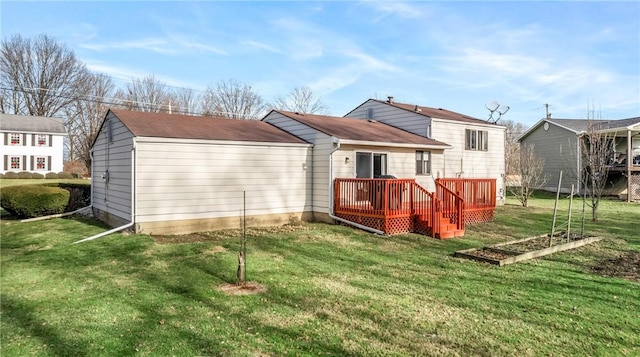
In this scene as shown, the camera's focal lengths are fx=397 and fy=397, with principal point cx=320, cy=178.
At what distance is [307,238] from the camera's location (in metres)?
9.67

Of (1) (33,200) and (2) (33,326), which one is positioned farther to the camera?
(1) (33,200)

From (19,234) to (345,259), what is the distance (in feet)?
28.1

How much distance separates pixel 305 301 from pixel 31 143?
4229 cm

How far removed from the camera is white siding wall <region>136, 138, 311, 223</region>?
382 inches

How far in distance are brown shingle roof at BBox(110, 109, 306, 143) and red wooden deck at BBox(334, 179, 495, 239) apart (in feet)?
8.74

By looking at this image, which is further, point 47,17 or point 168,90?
point 168,90

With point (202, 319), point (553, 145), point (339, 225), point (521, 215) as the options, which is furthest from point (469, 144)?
point (202, 319)

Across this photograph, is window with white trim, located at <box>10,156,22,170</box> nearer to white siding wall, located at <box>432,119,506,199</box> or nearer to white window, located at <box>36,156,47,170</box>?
white window, located at <box>36,156,47,170</box>

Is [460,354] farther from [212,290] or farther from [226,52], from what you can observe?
[226,52]

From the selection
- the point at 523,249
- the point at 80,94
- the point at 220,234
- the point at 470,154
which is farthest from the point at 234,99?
the point at 523,249

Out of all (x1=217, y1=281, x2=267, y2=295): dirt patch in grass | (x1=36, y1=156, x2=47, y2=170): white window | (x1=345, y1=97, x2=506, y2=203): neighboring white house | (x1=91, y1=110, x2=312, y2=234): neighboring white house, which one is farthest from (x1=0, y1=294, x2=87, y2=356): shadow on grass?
(x1=36, y1=156, x2=47, y2=170): white window

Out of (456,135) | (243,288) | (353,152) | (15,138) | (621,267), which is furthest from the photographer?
(15,138)

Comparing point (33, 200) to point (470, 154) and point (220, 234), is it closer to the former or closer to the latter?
point (220, 234)

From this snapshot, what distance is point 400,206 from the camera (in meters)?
10.7
